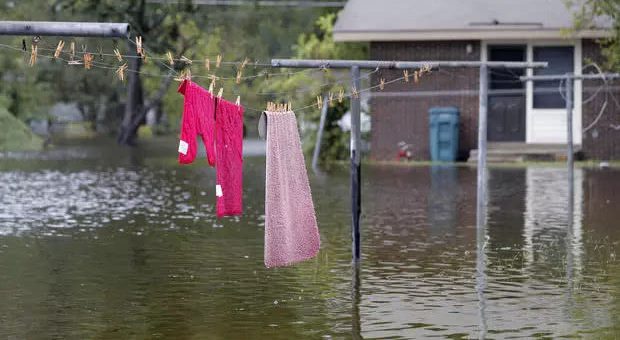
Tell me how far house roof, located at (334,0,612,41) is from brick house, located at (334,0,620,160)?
26 mm

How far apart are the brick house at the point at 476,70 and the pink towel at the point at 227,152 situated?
2490 cm

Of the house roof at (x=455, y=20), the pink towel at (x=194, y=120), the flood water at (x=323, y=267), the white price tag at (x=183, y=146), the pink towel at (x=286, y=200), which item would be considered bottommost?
the flood water at (x=323, y=267)

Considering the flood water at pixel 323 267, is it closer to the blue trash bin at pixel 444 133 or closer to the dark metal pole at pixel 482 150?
the dark metal pole at pixel 482 150

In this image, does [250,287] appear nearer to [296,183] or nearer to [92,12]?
[296,183]

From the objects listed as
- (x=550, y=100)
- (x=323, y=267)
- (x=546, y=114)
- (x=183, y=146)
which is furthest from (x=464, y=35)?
(x=183, y=146)

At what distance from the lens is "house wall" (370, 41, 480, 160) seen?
39.9 metres

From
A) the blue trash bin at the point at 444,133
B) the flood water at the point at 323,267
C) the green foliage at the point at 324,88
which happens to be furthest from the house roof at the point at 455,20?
the flood water at the point at 323,267

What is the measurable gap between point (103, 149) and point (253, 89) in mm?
23541

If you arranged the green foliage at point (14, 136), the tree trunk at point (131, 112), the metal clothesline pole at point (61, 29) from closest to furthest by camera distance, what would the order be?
the metal clothesline pole at point (61, 29), the green foliage at point (14, 136), the tree trunk at point (131, 112)

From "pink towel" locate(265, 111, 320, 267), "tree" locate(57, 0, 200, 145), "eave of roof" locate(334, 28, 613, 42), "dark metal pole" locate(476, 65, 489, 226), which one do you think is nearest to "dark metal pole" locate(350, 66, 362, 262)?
"pink towel" locate(265, 111, 320, 267)

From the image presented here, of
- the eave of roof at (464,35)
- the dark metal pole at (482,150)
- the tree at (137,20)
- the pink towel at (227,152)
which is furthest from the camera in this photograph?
the tree at (137,20)

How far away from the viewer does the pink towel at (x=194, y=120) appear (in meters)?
13.5

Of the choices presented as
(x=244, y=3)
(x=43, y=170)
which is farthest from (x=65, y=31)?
(x=244, y=3)

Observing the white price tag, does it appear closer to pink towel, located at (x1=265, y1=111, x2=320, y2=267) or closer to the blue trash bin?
pink towel, located at (x1=265, y1=111, x2=320, y2=267)
